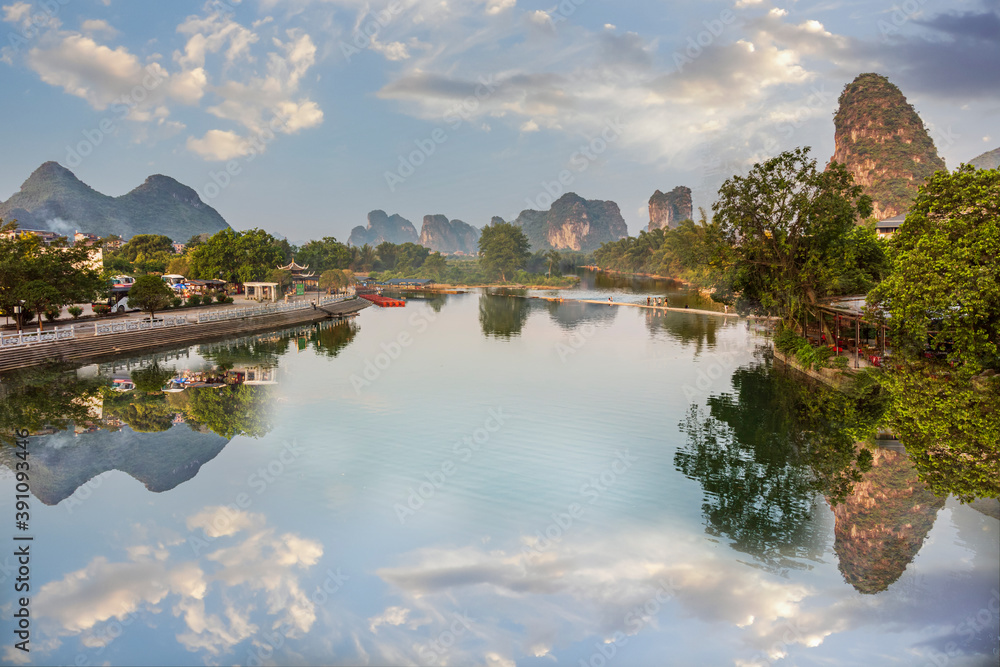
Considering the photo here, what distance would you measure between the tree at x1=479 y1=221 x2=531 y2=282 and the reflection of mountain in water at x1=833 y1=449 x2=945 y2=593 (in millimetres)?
121122

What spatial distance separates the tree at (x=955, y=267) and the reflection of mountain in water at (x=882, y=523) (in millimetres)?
8413

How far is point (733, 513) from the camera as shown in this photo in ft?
49.9

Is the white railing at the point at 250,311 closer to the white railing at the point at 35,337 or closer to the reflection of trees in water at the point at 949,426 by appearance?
the white railing at the point at 35,337

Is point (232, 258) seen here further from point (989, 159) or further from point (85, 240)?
point (989, 159)

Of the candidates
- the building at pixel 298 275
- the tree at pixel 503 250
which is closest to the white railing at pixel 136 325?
the building at pixel 298 275

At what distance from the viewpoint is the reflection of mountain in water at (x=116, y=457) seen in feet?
56.2

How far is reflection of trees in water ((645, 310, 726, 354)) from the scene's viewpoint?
44375 mm

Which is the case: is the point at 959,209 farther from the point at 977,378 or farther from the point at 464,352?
the point at 464,352

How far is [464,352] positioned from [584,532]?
89.2 feet

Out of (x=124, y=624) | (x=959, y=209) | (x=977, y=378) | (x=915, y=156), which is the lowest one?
(x=124, y=624)

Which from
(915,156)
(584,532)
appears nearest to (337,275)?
(584,532)

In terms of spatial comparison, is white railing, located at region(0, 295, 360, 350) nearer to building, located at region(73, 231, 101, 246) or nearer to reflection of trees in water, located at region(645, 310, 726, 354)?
building, located at region(73, 231, 101, 246)

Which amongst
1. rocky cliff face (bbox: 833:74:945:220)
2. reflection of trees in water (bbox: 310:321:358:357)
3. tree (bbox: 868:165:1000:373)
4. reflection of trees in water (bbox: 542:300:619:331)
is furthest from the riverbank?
rocky cliff face (bbox: 833:74:945:220)

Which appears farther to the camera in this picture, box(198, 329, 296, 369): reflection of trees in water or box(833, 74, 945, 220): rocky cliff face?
box(833, 74, 945, 220): rocky cliff face
